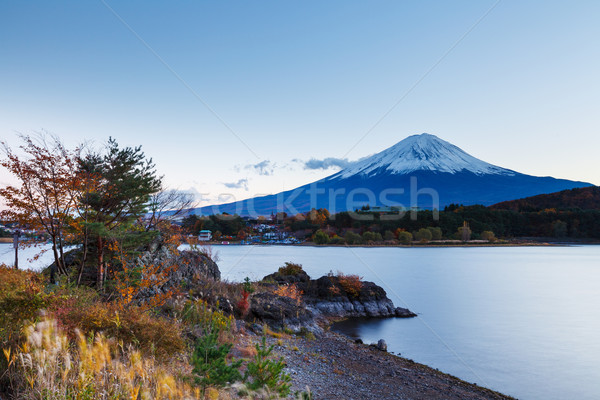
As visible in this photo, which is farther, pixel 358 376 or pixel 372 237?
pixel 372 237

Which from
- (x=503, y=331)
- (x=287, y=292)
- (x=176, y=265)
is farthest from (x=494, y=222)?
(x=176, y=265)

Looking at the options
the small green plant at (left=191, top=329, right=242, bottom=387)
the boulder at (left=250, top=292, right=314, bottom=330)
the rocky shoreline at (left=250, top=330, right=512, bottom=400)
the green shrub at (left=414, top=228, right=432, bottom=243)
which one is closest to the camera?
the small green plant at (left=191, top=329, right=242, bottom=387)

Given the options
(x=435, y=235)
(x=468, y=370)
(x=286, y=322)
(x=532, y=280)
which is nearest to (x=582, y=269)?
(x=532, y=280)

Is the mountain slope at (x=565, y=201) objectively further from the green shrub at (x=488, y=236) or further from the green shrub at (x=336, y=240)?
the green shrub at (x=336, y=240)

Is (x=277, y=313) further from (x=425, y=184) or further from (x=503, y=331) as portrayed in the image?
(x=425, y=184)

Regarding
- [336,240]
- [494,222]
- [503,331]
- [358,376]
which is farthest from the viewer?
[494,222]

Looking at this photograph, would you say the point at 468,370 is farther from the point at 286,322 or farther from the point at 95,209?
the point at 95,209

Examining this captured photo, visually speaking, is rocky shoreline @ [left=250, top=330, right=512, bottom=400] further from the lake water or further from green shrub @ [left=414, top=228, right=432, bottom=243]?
green shrub @ [left=414, top=228, right=432, bottom=243]

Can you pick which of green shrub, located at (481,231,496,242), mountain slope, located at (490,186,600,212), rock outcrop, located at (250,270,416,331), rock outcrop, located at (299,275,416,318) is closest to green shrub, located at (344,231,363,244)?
green shrub, located at (481,231,496,242)

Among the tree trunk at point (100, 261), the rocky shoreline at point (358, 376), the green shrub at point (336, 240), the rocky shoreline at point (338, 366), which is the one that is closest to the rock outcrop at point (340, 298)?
the rocky shoreline at point (338, 366)

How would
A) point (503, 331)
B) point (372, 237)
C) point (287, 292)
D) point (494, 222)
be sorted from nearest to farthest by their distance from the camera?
point (287, 292)
point (503, 331)
point (372, 237)
point (494, 222)

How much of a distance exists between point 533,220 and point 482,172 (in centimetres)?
10774

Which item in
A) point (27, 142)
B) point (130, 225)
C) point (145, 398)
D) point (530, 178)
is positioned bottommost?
point (145, 398)

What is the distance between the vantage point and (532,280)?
119ft
